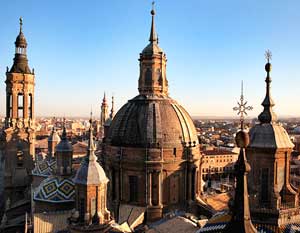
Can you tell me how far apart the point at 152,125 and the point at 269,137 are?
8855 millimetres

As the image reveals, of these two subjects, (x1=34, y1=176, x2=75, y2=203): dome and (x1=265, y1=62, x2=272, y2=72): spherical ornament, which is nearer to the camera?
(x1=265, y1=62, x2=272, y2=72): spherical ornament

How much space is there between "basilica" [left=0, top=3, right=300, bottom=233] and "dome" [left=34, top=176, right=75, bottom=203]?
8cm

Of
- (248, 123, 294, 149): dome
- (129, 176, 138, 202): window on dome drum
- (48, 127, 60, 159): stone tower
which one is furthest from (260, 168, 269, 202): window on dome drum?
(48, 127, 60, 159): stone tower

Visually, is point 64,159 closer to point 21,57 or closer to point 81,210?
point 81,210

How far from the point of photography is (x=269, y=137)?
1803cm

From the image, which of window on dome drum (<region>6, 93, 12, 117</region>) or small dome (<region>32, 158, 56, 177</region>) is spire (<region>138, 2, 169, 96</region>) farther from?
window on dome drum (<region>6, 93, 12, 117</region>)

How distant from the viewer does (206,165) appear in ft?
226

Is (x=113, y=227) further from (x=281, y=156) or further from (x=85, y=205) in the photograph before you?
(x=281, y=156)

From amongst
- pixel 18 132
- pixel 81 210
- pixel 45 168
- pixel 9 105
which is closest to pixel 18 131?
pixel 18 132

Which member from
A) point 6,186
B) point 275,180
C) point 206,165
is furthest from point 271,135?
point 206,165

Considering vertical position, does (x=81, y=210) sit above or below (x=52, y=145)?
below

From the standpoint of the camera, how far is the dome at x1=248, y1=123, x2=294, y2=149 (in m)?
17.9

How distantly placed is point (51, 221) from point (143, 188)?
6.52m

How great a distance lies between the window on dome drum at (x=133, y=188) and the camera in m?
24.1
